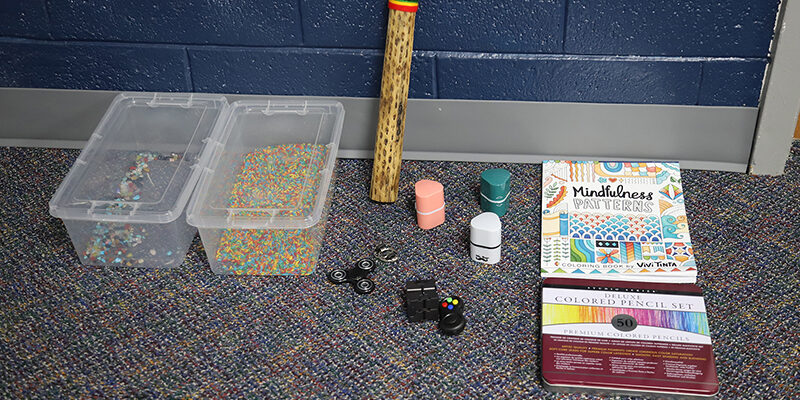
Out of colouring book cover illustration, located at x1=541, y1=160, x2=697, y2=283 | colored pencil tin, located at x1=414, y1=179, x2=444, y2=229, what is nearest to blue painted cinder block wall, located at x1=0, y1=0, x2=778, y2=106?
colouring book cover illustration, located at x1=541, y1=160, x2=697, y2=283

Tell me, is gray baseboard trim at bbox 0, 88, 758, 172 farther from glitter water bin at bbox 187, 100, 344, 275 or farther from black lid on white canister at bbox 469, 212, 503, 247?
black lid on white canister at bbox 469, 212, 503, 247

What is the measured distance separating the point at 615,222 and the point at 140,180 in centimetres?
114

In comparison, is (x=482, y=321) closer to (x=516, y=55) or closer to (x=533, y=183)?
(x=533, y=183)

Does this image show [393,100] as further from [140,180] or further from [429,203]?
[140,180]

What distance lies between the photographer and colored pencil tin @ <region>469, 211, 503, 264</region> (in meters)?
1.63

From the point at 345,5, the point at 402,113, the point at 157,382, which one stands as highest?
the point at 345,5

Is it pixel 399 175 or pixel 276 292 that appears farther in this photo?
pixel 399 175

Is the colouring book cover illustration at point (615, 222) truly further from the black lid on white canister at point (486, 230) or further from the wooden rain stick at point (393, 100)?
the wooden rain stick at point (393, 100)

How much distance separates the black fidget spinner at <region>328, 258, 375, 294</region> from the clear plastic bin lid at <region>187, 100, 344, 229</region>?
0.14 meters

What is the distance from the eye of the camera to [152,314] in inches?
63.7

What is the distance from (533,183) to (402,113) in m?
0.40

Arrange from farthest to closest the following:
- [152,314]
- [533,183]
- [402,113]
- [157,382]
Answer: [533,183], [402,113], [152,314], [157,382]

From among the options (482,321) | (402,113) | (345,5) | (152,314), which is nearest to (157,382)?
(152,314)

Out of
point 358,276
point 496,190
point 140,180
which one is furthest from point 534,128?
point 140,180
